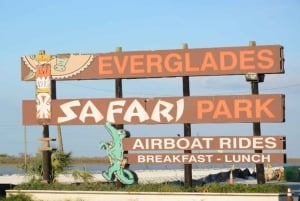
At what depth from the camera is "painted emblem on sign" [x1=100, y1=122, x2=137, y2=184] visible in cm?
2930

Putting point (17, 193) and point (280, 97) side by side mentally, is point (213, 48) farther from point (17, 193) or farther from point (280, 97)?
point (17, 193)

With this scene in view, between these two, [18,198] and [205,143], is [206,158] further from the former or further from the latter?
[18,198]

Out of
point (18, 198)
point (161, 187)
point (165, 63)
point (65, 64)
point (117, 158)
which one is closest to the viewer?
point (161, 187)

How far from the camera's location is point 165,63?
29.1m

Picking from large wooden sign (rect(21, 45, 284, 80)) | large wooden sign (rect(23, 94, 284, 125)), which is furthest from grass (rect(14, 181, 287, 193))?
large wooden sign (rect(21, 45, 284, 80))

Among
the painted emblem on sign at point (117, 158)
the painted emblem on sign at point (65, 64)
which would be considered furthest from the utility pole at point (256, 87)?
the painted emblem on sign at point (65, 64)

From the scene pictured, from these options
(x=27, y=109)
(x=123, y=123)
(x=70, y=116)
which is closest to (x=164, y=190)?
(x=123, y=123)

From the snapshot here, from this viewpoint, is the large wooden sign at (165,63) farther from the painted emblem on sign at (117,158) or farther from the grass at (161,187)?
the grass at (161,187)

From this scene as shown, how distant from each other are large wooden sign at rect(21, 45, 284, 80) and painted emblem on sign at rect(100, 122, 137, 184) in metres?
2.36

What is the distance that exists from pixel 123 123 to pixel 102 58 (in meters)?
2.89

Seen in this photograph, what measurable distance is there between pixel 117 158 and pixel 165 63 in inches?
172

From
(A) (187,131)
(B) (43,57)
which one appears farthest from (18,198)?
(A) (187,131)

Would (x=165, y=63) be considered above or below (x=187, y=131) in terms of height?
above

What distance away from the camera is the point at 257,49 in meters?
28.2
